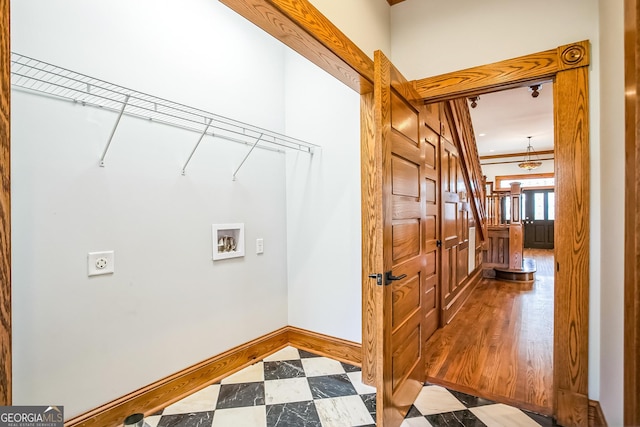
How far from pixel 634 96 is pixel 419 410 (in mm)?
1832

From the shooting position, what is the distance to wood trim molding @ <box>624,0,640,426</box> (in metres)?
0.95

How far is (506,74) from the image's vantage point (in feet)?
5.74

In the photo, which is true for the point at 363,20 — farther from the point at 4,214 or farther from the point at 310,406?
the point at 310,406

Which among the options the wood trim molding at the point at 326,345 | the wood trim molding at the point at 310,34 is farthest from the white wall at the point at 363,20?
the wood trim molding at the point at 326,345

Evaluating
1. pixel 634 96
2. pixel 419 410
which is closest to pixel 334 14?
pixel 634 96

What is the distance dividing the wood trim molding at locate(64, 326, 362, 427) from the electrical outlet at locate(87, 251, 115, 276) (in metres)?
0.71

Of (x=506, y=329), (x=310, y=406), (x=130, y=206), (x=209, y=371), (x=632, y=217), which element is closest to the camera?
(x=632, y=217)

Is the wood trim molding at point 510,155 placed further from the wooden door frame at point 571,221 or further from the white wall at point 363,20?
the white wall at point 363,20

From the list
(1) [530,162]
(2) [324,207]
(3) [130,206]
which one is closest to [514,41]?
(2) [324,207]

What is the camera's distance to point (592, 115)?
1570 millimetres

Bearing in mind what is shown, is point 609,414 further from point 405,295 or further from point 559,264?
point 405,295

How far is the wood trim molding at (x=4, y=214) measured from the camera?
660mm

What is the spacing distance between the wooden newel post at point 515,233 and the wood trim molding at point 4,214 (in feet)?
18.7

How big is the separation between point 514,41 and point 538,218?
1042 cm
